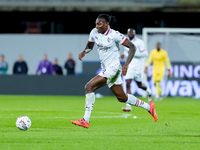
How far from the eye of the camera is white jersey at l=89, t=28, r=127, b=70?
36.3 feet

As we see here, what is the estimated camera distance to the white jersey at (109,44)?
11.1 metres

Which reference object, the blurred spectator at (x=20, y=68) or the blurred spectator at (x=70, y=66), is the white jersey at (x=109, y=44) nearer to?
A: the blurred spectator at (x=20, y=68)

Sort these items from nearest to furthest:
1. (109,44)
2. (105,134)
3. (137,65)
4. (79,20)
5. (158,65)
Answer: (105,134) < (109,44) < (137,65) < (158,65) < (79,20)

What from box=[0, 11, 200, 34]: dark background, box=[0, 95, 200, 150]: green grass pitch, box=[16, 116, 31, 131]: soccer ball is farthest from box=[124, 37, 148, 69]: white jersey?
box=[0, 11, 200, 34]: dark background

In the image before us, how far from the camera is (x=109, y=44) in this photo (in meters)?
11.1

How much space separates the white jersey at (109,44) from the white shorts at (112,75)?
93 mm

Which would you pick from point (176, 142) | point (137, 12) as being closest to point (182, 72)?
point (137, 12)

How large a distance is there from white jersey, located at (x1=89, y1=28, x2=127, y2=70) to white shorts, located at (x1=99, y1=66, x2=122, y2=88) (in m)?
0.09

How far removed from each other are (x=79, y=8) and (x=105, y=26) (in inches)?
859

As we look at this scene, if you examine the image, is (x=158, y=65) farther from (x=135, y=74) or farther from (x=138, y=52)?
(x=135, y=74)

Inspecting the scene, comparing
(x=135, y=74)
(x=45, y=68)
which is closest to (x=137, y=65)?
(x=135, y=74)

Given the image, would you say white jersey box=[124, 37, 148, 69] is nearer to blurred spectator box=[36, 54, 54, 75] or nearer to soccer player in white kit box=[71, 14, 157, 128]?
soccer player in white kit box=[71, 14, 157, 128]

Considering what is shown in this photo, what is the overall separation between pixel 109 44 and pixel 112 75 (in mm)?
595

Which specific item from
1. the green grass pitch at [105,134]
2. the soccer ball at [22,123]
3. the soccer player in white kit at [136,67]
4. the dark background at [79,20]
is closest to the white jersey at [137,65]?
the soccer player in white kit at [136,67]
